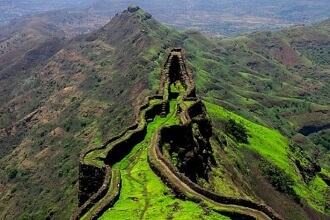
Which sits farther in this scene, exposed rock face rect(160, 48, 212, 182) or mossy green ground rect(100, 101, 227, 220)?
exposed rock face rect(160, 48, 212, 182)

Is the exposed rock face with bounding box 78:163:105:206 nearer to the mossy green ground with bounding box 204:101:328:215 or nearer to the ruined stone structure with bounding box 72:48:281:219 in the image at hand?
the ruined stone structure with bounding box 72:48:281:219

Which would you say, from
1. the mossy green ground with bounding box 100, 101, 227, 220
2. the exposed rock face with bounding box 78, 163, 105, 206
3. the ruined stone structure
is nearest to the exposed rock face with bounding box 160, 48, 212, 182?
the ruined stone structure

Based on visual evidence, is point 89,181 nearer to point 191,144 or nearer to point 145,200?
point 145,200

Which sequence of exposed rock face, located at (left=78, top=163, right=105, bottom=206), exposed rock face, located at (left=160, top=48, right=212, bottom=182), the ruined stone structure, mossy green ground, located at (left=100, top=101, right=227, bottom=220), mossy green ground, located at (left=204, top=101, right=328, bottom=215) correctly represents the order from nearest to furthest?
mossy green ground, located at (left=100, top=101, right=227, bottom=220), the ruined stone structure, exposed rock face, located at (left=78, top=163, right=105, bottom=206), exposed rock face, located at (left=160, top=48, right=212, bottom=182), mossy green ground, located at (left=204, top=101, right=328, bottom=215)

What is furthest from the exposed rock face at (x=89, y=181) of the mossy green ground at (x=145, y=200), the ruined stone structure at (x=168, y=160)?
the mossy green ground at (x=145, y=200)

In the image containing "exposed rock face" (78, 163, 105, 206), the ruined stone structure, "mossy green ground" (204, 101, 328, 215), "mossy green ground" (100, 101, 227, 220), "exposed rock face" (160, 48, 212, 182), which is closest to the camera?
"mossy green ground" (100, 101, 227, 220)

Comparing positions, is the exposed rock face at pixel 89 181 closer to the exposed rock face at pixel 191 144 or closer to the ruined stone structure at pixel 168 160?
the ruined stone structure at pixel 168 160

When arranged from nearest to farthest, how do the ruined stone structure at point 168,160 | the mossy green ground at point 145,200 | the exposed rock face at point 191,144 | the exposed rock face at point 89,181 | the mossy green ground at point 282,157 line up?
the mossy green ground at point 145,200, the ruined stone structure at point 168,160, the exposed rock face at point 89,181, the exposed rock face at point 191,144, the mossy green ground at point 282,157

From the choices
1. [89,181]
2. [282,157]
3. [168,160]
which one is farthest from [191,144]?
[282,157]
